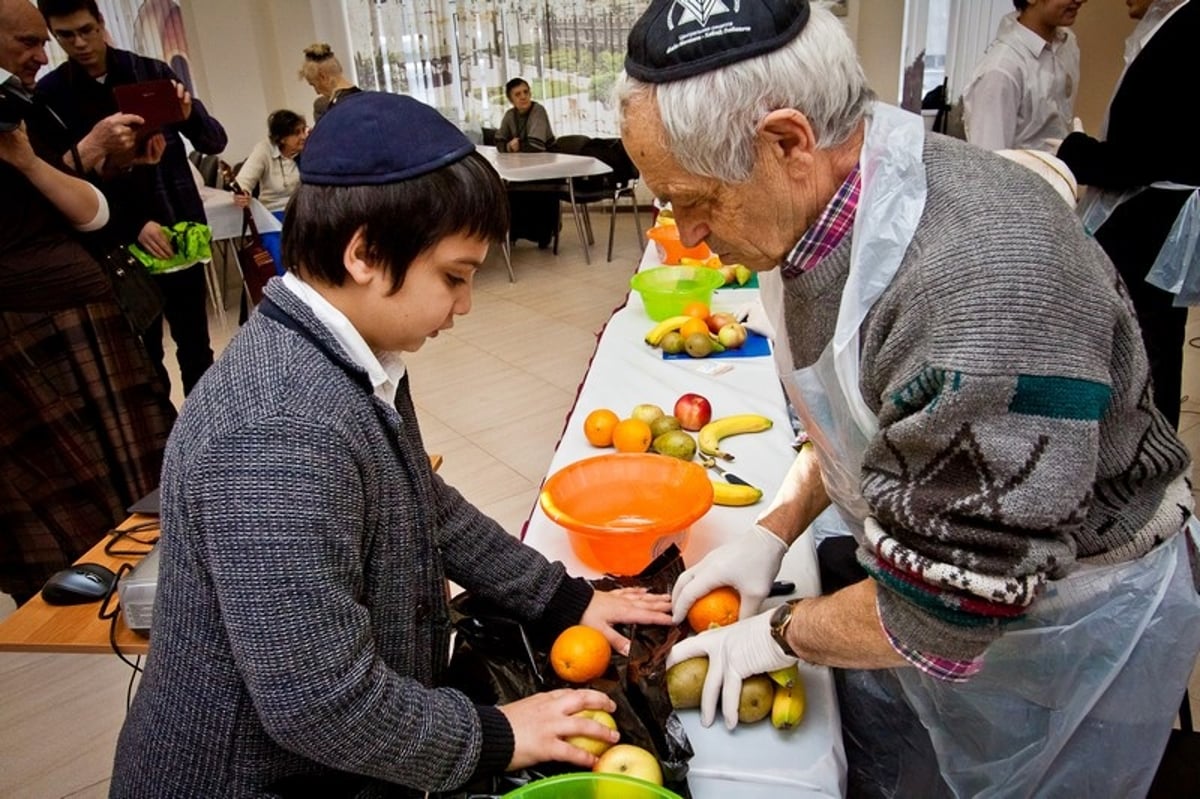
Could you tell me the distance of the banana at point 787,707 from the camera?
3.07 feet

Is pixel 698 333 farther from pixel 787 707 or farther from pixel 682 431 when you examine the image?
pixel 787 707

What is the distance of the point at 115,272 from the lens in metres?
2.29

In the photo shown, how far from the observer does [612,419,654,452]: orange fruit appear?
152 cm

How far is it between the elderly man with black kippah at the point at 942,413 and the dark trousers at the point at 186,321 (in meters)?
2.70

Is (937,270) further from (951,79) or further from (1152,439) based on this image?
(951,79)

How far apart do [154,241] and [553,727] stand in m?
2.73

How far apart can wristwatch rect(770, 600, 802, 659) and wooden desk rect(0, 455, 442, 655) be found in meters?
0.95

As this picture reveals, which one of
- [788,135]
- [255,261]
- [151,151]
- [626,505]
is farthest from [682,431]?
[255,261]

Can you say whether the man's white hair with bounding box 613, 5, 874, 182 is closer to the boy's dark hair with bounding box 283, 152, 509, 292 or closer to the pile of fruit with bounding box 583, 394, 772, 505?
the boy's dark hair with bounding box 283, 152, 509, 292

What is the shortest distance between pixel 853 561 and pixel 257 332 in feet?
3.17

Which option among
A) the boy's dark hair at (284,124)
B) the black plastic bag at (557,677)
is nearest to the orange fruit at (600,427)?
the black plastic bag at (557,677)

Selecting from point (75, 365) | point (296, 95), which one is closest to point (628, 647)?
point (75, 365)

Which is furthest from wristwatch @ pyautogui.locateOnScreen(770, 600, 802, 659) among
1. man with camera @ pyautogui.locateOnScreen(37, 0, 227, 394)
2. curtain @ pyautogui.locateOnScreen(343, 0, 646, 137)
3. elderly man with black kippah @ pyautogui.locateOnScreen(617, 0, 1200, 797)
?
curtain @ pyautogui.locateOnScreen(343, 0, 646, 137)

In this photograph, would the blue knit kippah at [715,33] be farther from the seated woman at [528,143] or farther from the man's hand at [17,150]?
the seated woman at [528,143]
